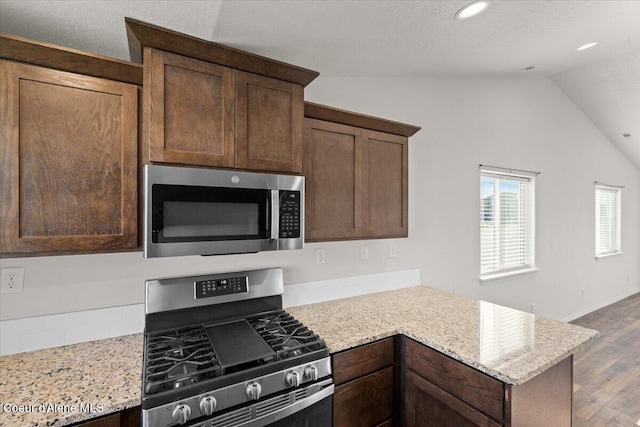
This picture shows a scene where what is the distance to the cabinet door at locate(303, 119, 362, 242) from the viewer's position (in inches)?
72.6

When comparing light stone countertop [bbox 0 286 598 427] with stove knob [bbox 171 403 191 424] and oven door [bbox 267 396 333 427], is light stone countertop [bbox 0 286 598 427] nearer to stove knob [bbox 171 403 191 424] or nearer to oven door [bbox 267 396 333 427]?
stove knob [bbox 171 403 191 424]

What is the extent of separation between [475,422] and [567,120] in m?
4.64

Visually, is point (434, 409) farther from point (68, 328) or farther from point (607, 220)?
point (607, 220)

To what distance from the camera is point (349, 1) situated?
4.75 ft

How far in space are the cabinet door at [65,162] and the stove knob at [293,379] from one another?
86cm

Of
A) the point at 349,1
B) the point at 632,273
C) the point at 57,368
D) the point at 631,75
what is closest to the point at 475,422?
→ the point at 57,368

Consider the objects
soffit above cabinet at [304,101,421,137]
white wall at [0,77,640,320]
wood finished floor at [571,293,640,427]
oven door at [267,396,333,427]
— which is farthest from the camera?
wood finished floor at [571,293,640,427]

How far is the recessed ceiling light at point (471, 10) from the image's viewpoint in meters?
1.67

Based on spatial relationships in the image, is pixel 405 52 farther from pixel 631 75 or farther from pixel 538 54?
pixel 631 75

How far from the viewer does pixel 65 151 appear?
4.10 feet

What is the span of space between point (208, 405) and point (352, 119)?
5.31 ft

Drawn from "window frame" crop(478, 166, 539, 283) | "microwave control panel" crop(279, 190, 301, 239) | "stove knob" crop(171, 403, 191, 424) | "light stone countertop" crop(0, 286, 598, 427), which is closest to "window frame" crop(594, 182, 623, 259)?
"window frame" crop(478, 166, 539, 283)

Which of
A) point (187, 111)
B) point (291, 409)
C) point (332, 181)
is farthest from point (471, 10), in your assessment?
point (291, 409)

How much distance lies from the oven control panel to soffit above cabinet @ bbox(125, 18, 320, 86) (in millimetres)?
1088
